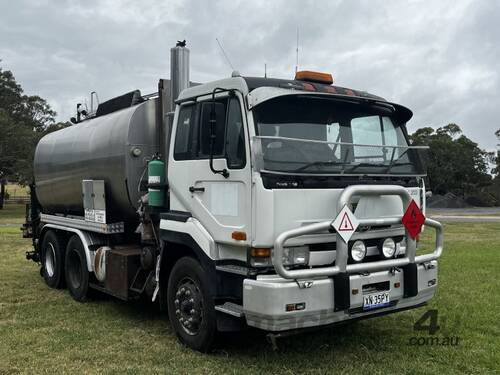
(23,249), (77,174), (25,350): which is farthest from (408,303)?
(23,249)

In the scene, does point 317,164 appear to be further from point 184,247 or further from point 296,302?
point 184,247

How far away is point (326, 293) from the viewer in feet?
15.7

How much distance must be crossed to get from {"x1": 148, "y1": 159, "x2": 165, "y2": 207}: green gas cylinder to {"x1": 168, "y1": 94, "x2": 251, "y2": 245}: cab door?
0.41 meters

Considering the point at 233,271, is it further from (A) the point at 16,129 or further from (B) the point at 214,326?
(A) the point at 16,129

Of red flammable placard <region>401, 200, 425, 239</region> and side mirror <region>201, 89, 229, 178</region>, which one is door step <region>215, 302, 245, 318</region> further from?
red flammable placard <region>401, 200, 425, 239</region>

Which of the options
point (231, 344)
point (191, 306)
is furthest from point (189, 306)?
point (231, 344)

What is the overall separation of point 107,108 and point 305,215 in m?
4.88

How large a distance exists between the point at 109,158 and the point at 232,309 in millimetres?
3297

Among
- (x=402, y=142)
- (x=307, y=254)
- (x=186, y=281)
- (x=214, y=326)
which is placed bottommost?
(x=214, y=326)

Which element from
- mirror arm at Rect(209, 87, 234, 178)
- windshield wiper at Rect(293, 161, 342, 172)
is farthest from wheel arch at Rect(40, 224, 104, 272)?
windshield wiper at Rect(293, 161, 342, 172)

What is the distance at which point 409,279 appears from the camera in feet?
17.7

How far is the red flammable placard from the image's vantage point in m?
5.35

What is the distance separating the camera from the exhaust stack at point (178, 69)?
277 inches

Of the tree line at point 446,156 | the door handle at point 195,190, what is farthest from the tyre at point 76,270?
the tree line at point 446,156
